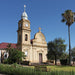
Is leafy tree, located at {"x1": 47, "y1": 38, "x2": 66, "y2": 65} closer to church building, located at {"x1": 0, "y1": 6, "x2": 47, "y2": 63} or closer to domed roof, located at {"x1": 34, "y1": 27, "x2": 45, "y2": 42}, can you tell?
A: church building, located at {"x1": 0, "y1": 6, "x2": 47, "y2": 63}

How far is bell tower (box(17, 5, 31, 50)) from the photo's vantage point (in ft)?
129

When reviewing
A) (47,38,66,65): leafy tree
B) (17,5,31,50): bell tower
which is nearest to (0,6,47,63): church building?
(17,5,31,50): bell tower

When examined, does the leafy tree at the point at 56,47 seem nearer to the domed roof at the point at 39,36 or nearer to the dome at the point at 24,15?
the domed roof at the point at 39,36

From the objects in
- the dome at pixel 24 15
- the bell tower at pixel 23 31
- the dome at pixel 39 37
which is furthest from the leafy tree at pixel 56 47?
the dome at pixel 24 15

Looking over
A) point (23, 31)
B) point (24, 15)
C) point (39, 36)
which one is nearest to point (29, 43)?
point (23, 31)

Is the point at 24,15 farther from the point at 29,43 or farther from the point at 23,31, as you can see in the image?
the point at 29,43

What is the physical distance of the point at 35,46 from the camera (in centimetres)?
4106

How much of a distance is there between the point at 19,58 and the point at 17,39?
13.4 metres

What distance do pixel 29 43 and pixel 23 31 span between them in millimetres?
3923

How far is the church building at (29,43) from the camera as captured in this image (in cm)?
3938

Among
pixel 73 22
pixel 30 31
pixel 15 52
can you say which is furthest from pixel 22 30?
pixel 73 22

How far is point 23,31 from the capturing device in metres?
39.6

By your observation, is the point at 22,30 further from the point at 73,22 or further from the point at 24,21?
the point at 73,22

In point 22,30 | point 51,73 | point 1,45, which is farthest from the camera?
point 1,45
